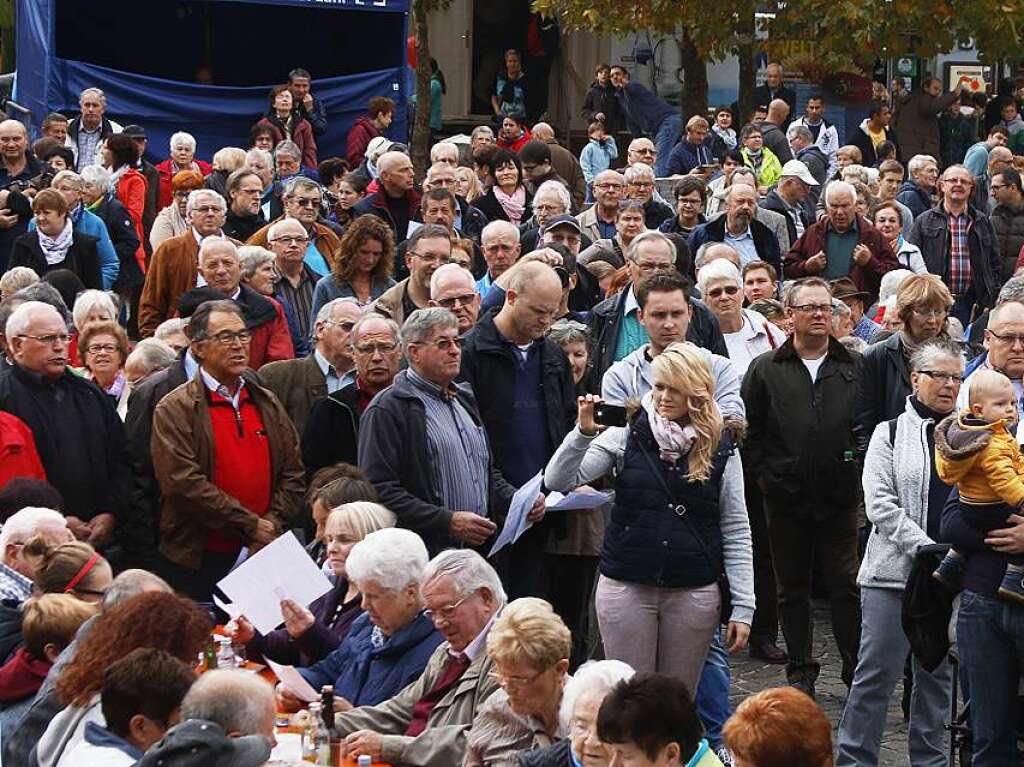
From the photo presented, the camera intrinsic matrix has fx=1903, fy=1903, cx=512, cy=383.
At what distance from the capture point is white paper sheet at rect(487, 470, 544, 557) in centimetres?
776

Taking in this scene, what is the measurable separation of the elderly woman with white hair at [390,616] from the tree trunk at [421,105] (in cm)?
1493

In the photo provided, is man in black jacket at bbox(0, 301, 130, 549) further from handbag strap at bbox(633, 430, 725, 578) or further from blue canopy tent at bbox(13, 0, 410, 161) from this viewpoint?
blue canopy tent at bbox(13, 0, 410, 161)

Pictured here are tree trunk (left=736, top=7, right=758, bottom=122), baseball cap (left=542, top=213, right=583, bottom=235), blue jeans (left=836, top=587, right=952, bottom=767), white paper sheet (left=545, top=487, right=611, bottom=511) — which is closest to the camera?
blue jeans (left=836, top=587, right=952, bottom=767)

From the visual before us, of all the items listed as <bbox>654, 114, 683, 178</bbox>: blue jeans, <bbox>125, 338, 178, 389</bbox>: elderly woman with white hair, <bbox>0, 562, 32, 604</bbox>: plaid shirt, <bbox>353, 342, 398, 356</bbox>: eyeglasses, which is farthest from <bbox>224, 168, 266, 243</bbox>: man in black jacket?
<bbox>654, 114, 683, 178</bbox>: blue jeans

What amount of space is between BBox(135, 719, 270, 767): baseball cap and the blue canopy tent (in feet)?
58.0

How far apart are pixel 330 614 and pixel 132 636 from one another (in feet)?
5.75

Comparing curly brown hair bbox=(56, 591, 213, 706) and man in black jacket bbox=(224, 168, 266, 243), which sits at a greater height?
man in black jacket bbox=(224, 168, 266, 243)

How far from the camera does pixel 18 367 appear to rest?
8.59 metres

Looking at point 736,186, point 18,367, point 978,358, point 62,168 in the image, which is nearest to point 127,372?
point 18,367

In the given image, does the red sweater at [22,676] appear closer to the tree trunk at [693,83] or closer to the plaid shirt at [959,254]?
the plaid shirt at [959,254]

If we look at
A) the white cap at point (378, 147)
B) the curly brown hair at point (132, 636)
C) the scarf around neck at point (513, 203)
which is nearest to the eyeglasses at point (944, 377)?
the curly brown hair at point (132, 636)

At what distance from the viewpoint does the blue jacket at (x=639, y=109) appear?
81.3 ft

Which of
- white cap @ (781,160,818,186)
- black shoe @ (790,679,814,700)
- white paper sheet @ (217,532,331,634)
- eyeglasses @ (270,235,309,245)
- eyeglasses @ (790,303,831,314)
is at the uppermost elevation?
eyeglasses @ (790,303,831,314)

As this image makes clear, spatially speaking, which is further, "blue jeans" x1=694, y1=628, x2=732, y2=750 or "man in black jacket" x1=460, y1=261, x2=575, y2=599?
"man in black jacket" x1=460, y1=261, x2=575, y2=599
